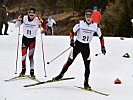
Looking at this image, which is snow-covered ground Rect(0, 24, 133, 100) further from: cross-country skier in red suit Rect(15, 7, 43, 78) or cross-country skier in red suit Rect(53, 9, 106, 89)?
cross-country skier in red suit Rect(15, 7, 43, 78)

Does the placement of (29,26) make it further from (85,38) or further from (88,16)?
(88,16)

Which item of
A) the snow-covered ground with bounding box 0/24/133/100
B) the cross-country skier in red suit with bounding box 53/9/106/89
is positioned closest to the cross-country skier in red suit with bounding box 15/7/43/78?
the snow-covered ground with bounding box 0/24/133/100

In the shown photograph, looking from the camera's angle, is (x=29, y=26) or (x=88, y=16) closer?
(x=88, y=16)

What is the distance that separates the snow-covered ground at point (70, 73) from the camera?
380 inches

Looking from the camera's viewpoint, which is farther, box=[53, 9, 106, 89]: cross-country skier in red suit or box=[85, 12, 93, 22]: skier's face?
box=[53, 9, 106, 89]: cross-country skier in red suit

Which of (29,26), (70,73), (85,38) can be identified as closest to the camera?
(85,38)

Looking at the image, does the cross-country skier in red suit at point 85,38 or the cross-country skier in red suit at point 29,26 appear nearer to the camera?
the cross-country skier in red suit at point 85,38

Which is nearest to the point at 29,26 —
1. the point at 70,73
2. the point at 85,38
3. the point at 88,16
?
the point at 85,38

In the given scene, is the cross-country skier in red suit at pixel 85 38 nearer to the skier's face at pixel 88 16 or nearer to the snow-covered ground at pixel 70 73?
the skier's face at pixel 88 16

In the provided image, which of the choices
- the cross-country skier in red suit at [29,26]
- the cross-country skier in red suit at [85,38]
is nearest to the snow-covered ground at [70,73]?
the cross-country skier in red suit at [85,38]

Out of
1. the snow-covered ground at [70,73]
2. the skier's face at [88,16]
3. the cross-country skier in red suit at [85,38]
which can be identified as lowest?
the snow-covered ground at [70,73]

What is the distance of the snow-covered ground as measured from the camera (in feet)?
31.7

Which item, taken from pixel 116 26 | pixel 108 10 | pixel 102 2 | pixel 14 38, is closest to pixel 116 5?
pixel 108 10

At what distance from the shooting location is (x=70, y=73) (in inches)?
531
